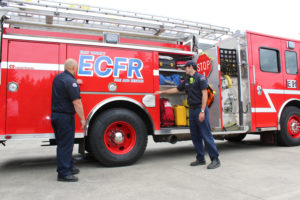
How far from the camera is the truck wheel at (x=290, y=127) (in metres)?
5.98

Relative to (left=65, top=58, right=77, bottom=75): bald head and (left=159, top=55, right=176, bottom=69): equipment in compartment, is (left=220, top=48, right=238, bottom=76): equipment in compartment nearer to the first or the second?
(left=159, top=55, right=176, bottom=69): equipment in compartment

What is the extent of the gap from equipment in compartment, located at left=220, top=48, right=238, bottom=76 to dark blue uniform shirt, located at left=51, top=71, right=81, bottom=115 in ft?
11.4

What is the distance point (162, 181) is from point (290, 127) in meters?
4.38

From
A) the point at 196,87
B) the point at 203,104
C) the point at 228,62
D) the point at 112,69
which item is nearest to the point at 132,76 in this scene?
the point at 112,69

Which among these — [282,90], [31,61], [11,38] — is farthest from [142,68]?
[282,90]

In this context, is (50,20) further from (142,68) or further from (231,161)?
(231,161)

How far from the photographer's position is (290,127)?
6.11 meters

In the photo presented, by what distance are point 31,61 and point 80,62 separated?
2.52 feet

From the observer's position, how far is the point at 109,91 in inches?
170

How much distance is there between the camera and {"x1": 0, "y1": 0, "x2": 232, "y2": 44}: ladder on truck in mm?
4277

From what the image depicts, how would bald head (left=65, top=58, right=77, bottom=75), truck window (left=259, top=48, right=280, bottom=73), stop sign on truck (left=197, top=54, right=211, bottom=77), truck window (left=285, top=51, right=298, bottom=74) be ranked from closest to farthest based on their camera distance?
bald head (left=65, top=58, right=77, bottom=75) < stop sign on truck (left=197, top=54, right=211, bottom=77) < truck window (left=259, top=48, right=280, bottom=73) < truck window (left=285, top=51, right=298, bottom=74)

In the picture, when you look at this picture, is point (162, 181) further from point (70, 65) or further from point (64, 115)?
point (70, 65)

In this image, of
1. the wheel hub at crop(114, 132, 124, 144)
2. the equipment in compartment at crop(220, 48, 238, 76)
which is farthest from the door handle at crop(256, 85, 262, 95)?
the wheel hub at crop(114, 132, 124, 144)

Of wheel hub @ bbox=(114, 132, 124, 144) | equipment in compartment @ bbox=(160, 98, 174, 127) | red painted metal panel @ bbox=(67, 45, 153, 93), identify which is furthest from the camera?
equipment in compartment @ bbox=(160, 98, 174, 127)
